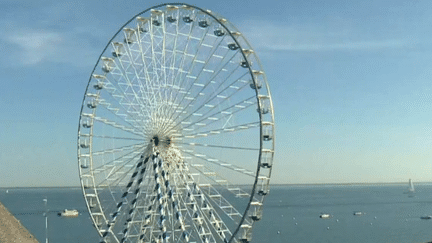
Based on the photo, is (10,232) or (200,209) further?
(10,232)

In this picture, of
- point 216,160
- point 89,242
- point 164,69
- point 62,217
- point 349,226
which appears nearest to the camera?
point 216,160

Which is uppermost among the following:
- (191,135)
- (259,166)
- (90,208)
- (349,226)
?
(191,135)

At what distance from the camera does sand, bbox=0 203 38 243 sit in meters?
56.2

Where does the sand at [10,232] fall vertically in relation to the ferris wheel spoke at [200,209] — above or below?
below

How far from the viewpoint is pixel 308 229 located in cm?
13262

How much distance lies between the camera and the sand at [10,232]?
184ft

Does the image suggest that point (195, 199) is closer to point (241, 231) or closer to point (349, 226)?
point (241, 231)

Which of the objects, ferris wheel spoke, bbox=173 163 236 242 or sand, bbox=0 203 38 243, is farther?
sand, bbox=0 203 38 243

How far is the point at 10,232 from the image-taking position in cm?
5875

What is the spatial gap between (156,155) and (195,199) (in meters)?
4.34

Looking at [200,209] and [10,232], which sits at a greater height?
[200,209]

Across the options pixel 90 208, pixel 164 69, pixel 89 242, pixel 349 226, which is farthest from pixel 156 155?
pixel 349 226

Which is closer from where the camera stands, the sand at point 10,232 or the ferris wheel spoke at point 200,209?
the ferris wheel spoke at point 200,209

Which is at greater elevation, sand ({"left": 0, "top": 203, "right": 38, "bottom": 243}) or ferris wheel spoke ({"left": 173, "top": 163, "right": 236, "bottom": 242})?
ferris wheel spoke ({"left": 173, "top": 163, "right": 236, "bottom": 242})
